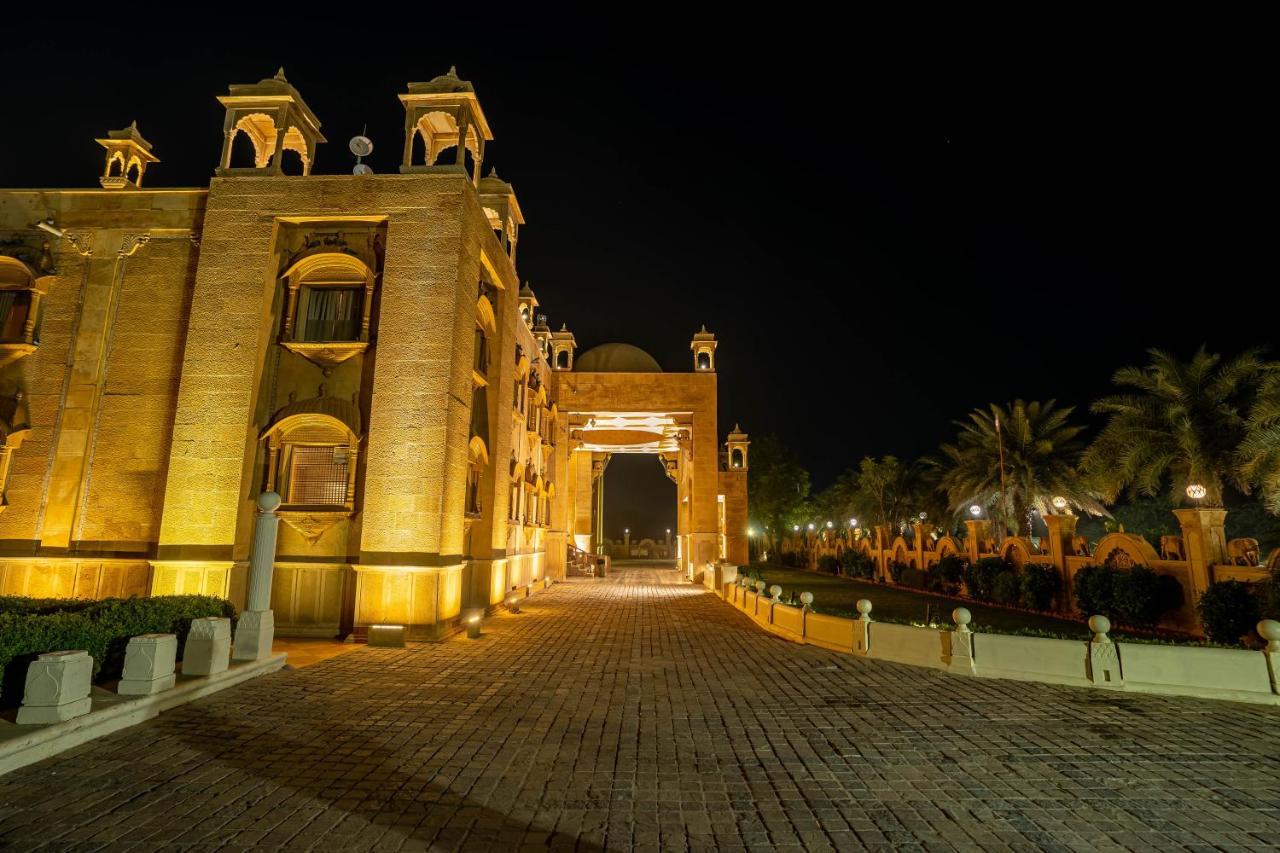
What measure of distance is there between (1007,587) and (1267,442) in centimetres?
962

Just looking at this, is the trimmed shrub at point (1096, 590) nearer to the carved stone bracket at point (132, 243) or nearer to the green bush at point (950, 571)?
the green bush at point (950, 571)

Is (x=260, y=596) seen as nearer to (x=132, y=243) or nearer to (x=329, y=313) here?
(x=329, y=313)

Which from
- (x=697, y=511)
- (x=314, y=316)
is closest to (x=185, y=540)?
(x=314, y=316)

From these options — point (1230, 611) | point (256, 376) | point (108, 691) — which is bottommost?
point (108, 691)

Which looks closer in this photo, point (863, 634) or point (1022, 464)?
point (863, 634)

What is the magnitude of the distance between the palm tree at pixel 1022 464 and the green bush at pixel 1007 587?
6498 millimetres

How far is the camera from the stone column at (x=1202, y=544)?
1569 centimetres

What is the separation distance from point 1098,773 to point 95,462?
59.8 ft

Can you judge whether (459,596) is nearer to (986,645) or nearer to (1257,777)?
(986,645)

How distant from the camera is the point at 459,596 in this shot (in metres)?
14.3

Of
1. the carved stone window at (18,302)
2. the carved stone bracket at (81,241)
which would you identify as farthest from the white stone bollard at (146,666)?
the carved stone bracket at (81,241)

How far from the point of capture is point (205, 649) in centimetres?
852

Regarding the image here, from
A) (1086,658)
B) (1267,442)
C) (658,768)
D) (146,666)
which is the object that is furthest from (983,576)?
(146,666)

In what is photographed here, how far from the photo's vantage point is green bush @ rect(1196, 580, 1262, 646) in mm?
13781
